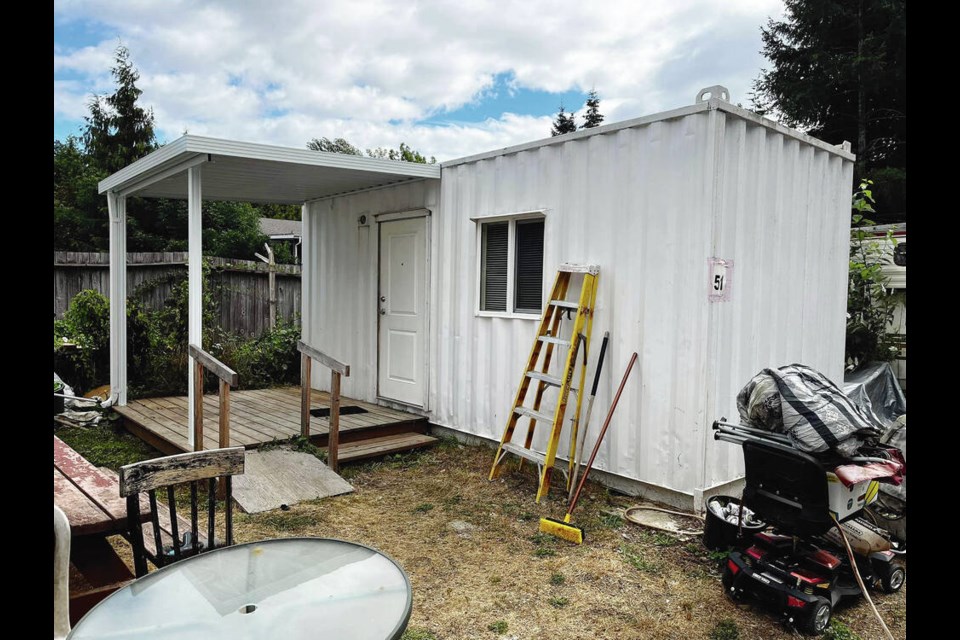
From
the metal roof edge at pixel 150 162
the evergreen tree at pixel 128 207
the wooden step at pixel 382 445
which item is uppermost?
the evergreen tree at pixel 128 207

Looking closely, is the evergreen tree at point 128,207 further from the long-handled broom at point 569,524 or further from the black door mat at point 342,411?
the long-handled broom at point 569,524

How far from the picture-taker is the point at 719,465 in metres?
4.37

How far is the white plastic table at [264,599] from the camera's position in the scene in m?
1.71

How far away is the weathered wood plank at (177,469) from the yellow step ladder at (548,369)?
251 cm

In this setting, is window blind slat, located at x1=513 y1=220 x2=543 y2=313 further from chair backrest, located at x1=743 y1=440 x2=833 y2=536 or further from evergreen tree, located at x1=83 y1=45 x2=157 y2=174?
evergreen tree, located at x1=83 y1=45 x2=157 y2=174

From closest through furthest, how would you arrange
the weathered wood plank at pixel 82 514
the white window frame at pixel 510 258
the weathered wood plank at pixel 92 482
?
the weathered wood plank at pixel 82 514, the weathered wood plank at pixel 92 482, the white window frame at pixel 510 258

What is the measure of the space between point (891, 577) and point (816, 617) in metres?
0.77

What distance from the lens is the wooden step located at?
5.37m

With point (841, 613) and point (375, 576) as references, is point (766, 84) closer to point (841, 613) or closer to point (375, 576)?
point (841, 613)

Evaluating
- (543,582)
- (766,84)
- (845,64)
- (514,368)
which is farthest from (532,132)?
(543,582)

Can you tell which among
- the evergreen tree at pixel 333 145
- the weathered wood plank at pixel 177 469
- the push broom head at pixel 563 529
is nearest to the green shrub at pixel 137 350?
the push broom head at pixel 563 529

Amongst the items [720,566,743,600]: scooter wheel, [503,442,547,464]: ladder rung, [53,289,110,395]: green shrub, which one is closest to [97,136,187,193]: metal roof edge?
[53,289,110,395]: green shrub

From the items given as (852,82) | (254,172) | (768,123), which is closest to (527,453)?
(768,123)
